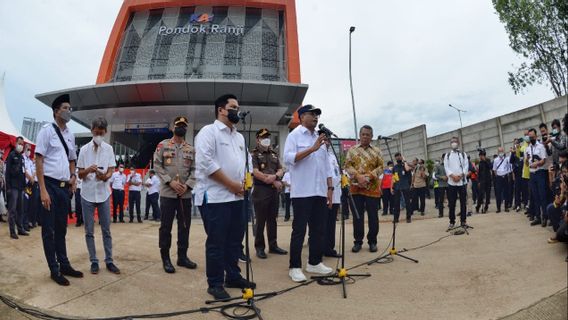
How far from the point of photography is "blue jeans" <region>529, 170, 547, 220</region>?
5992 mm

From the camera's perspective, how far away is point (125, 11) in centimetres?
2723

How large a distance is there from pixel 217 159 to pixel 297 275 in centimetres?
156

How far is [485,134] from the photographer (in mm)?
14117

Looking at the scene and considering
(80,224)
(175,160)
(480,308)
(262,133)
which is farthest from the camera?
(80,224)

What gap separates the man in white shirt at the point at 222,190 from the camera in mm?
3297

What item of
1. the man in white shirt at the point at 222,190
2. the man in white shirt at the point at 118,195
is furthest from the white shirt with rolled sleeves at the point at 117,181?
the man in white shirt at the point at 222,190

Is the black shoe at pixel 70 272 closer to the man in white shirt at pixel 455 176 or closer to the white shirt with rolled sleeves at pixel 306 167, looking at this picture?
the white shirt with rolled sleeves at pixel 306 167

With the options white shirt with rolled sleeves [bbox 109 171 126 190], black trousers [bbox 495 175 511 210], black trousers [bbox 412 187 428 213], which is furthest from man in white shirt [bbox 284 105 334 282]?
white shirt with rolled sleeves [bbox 109 171 126 190]

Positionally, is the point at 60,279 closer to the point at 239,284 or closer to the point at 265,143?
the point at 239,284

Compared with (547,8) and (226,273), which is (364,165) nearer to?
(226,273)

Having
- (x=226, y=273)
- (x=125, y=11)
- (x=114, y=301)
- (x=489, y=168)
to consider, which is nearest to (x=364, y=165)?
(x=226, y=273)

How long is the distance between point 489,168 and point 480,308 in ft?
27.4

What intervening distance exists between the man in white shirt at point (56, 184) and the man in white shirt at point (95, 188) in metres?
0.22

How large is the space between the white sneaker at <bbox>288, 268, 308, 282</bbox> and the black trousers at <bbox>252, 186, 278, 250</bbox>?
54.3 inches
